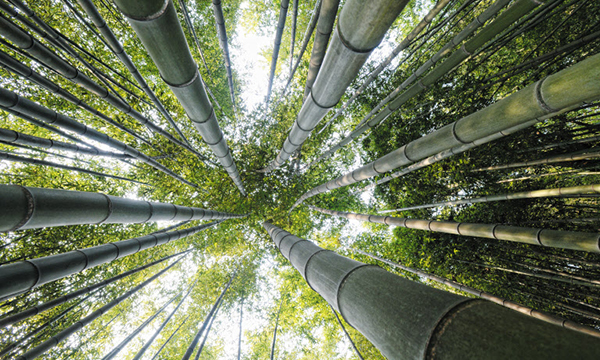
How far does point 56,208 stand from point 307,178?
6.86m

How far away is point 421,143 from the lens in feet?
7.12

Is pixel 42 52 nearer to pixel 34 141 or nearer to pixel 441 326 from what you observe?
pixel 34 141

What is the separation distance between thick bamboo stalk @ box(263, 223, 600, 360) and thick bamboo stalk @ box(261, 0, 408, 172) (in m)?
1.13

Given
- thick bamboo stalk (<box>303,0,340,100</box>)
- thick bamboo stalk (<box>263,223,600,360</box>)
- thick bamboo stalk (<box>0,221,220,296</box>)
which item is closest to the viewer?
thick bamboo stalk (<box>263,223,600,360</box>)

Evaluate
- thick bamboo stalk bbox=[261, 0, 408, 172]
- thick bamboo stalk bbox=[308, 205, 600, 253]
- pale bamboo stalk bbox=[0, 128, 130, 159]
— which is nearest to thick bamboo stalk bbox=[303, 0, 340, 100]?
thick bamboo stalk bbox=[261, 0, 408, 172]

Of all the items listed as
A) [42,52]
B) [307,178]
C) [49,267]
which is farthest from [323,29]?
[307,178]

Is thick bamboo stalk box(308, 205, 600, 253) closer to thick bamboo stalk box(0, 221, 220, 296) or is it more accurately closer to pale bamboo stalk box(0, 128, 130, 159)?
thick bamboo stalk box(0, 221, 220, 296)

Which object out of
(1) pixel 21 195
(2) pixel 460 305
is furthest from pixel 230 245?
(2) pixel 460 305

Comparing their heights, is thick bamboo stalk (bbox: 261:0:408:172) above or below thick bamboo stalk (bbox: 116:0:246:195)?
below

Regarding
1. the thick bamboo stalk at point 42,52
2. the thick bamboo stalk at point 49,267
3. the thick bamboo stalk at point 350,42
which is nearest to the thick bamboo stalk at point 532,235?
the thick bamboo stalk at point 350,42

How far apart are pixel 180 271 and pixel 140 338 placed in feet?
14.4

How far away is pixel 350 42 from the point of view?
1.15 m

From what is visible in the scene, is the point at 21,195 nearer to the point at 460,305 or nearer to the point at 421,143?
the point at 460,305

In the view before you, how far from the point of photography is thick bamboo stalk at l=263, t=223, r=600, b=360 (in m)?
0.49
